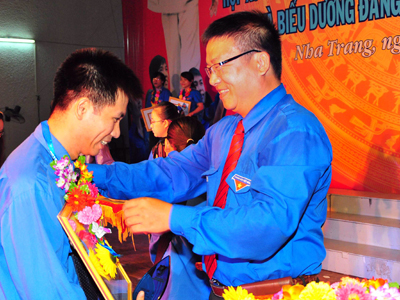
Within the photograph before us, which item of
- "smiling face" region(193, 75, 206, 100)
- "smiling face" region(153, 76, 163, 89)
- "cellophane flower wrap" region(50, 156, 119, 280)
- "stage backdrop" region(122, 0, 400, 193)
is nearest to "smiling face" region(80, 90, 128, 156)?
"cellophane flower wrap" region(50, 156, 119, 280)

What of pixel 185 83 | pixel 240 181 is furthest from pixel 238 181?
pixel 185 83

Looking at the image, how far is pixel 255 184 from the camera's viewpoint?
1.23 meters

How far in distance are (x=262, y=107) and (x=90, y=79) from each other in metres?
0.65

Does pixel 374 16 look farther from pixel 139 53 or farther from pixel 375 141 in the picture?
pixel 139 53

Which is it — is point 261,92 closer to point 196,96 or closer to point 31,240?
point 31,240

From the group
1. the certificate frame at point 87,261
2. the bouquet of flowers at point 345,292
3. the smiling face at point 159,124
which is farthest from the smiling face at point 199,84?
the bouquet of flowers at point 345,292

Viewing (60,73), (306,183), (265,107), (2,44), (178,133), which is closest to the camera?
(306,183)

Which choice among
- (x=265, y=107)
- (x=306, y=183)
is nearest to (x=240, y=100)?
(x=265, y=107)

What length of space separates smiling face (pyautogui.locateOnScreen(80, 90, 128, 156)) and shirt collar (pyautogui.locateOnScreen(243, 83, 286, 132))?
1.59 feet

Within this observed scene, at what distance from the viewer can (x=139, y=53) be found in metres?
8.81

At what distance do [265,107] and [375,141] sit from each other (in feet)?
11.7

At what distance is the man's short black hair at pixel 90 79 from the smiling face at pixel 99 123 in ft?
0.06

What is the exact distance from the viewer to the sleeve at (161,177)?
178 cm

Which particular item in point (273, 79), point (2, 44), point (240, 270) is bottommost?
point (240, 270)
